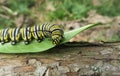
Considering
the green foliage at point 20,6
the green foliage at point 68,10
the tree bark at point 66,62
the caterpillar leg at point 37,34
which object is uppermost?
the green foliage at point 20,6

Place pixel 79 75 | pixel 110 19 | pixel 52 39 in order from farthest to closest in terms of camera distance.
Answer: pixel 110 19 → pixel 52 39 → pixel 79 75

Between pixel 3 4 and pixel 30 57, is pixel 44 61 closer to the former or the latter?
pixel 30 57

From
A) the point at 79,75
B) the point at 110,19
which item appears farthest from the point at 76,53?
the point at 110,19

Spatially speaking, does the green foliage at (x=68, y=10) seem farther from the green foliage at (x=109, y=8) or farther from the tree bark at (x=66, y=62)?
the tree bark at (x=66, y=62)

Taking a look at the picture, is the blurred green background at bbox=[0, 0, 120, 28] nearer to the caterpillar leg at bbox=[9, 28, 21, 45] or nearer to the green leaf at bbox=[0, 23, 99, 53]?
the caterpillar leg at bbox=[9, 28, 21, 45]

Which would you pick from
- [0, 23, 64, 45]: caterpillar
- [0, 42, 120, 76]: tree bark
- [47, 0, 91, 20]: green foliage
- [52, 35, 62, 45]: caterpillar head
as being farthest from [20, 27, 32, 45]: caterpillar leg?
[47, 0, 91, 20]: green foliage

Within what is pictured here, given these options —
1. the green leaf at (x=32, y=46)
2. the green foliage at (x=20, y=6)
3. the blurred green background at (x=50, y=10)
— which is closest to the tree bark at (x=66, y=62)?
the green leaf at (x=32, y=46)
